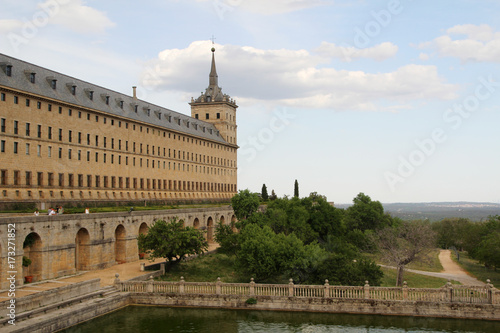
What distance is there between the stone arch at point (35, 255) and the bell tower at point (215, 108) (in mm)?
74831

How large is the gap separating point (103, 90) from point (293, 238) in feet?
130

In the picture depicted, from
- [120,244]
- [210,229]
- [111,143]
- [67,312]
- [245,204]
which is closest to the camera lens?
[67,312]

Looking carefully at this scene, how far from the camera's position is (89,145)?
6166 centimetres

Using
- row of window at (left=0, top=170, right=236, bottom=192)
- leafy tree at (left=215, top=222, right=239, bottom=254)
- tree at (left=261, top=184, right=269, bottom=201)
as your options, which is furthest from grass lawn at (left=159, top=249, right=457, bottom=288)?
tree at (left=261, top=184, right=269, bottom=201)

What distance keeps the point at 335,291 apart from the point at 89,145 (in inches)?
1535

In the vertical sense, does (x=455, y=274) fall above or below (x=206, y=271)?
below

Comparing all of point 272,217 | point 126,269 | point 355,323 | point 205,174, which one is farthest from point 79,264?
point 205,174

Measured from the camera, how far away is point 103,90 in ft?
229

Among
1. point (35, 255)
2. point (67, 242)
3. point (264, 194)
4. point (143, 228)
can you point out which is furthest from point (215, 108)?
point (35, 255)

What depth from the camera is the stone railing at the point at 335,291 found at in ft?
110

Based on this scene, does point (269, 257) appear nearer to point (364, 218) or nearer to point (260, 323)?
point (260, 323)

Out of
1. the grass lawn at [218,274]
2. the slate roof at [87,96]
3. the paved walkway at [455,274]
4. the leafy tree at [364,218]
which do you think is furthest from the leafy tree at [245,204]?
the paved walkway at [455,274]

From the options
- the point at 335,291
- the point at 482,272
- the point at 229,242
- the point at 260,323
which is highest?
the point at 229,242

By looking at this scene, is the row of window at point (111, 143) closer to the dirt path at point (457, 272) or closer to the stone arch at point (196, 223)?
the stone arch at point (196, 223)
